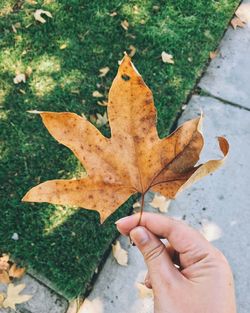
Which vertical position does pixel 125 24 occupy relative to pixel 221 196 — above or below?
above

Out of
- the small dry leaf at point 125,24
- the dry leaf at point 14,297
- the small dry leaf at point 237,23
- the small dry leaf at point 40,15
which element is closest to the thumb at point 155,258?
the dry leaf at point 14,297

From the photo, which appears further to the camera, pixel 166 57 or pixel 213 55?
pixel 213 55

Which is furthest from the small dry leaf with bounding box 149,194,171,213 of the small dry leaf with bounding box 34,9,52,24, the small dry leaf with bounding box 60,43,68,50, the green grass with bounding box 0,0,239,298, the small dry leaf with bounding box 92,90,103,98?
the small dry leaf with bounding box 34,9,52,24

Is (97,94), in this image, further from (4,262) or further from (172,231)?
(172,231)

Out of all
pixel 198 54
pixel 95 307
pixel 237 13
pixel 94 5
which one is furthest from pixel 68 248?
pixel 237 13

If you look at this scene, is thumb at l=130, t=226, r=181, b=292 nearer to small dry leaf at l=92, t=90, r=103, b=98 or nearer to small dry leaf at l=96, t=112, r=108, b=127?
small dry leaf at l=96, t=112, r=108, b=127

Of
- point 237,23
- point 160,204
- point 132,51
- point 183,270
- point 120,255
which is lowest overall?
point 120,255

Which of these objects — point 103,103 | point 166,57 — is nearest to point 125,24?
point 166,57

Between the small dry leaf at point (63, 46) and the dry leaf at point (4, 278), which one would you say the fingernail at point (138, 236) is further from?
the small dry leaf at point (63, 46)
